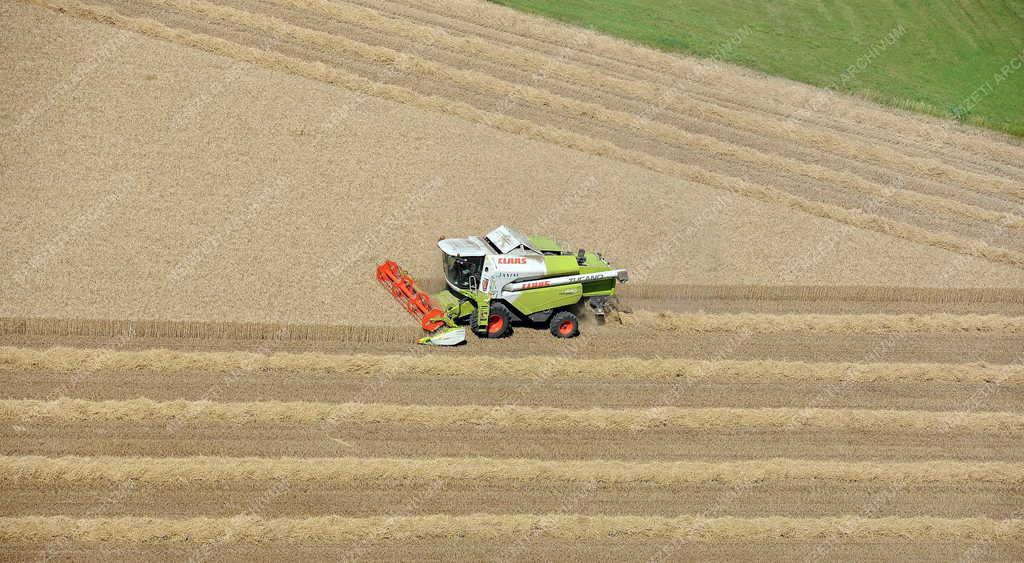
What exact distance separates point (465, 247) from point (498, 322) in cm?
196

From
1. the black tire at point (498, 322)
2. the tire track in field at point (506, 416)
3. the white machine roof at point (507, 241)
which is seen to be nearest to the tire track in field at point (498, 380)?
the tire track in field at point (506, 416)

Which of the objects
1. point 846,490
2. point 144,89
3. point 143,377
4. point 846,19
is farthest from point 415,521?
point 846,19

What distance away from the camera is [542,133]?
30.2 metres

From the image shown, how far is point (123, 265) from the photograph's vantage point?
74.2 feet

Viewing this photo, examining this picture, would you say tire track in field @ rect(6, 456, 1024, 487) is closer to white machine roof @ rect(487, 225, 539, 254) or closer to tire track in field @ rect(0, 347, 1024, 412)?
tire track in field @ rect(0, 347, 1024, 412)

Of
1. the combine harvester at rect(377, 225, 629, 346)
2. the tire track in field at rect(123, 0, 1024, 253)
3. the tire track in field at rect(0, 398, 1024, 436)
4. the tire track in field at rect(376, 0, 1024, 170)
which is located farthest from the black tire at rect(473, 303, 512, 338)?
the tire track in field at rect(376, 0, 1024, 170)

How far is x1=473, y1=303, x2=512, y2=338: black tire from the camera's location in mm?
21219

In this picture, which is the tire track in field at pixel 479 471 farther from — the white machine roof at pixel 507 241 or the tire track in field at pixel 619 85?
the tire track in field at pixel 619 85

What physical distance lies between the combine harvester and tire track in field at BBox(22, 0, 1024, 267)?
8.72 m

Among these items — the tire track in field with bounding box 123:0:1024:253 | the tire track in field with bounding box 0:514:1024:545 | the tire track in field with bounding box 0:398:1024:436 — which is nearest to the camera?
the tire track in field with bounding box 0:514:1024:545

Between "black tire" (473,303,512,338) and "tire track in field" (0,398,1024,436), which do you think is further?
"black tire" (473,303,512,338)

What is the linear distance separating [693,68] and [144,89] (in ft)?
67.3

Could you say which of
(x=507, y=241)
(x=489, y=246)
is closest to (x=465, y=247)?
(x=489, y=246)

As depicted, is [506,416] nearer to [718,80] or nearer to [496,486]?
[496,486]
